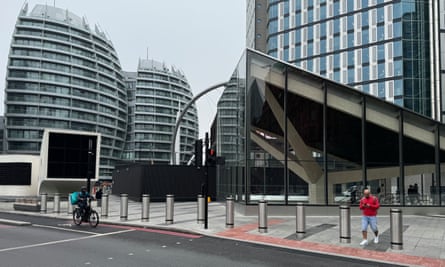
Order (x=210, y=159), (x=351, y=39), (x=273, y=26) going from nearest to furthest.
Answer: (x=210, y=159)
(x=351, y=39)
(x=273, y=26)

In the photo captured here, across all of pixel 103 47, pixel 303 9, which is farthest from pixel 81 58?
pixel 303 9

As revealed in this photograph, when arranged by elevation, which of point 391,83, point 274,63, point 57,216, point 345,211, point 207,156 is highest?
point 391,83

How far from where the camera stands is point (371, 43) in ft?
183

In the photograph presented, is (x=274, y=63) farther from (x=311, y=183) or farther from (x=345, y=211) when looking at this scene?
(x=345, y=211)

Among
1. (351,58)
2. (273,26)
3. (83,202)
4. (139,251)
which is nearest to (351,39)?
(351,58)

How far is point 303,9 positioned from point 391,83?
20172 mm

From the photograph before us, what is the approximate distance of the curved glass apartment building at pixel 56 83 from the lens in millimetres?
93000

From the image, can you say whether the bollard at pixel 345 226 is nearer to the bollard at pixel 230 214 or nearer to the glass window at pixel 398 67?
the bollard at pixel 230 214

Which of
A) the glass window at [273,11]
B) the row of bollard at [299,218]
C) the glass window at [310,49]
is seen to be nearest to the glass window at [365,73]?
the glass window at [310,49]

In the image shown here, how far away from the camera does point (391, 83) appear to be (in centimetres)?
5209

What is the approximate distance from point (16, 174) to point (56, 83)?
71371 millimetres

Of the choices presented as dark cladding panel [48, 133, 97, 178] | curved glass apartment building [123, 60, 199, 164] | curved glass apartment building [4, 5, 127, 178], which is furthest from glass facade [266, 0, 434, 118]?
curved glass apartment building [123, 60, 199, 164]

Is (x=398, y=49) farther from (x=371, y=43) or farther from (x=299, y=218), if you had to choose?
(x=299, y=218)

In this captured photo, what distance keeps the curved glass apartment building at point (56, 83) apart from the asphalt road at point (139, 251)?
85174 millimetres
